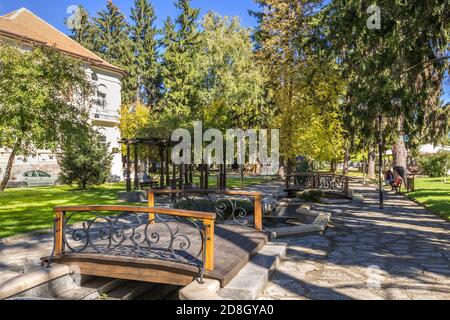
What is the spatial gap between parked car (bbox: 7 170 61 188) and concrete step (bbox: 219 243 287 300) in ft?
76.8

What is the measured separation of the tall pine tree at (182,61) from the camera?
4488cm

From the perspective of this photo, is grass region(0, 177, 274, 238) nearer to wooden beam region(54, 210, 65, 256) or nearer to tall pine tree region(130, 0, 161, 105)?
wooden beam region(54, 210, 65, 256)

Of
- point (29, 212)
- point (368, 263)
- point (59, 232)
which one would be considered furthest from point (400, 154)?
point (59, 232)

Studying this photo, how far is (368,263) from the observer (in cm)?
665

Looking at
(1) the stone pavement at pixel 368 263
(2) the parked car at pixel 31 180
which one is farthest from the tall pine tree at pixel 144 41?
(1) the stone pavement at pixel 368 263

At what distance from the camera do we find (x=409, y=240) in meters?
8.48

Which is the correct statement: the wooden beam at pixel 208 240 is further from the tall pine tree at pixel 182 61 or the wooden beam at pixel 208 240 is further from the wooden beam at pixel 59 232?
the tall pine tree at pixel 182 61

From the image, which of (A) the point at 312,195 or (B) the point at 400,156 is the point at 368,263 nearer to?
(A) the point at 312,195

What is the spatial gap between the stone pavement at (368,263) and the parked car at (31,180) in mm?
22444

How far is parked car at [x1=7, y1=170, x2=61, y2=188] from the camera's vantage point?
82.9 feet

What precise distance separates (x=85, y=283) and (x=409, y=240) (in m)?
6.84

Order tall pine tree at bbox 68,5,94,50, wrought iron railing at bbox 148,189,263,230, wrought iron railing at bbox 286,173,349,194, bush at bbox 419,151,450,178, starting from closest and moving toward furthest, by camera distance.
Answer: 1. wrought iron railing at bbox 148,189,263,230
2. wrought iron railing at bbox 286,173,349,194
3. bush at bbox 419,151,450,178
4. tall pine tree at bbox 68,5,94,50

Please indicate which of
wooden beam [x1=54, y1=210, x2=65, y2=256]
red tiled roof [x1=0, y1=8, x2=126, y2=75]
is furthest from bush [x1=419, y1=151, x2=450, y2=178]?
wooden beam [x1=54, y1=210, x2=65, y2=256]
